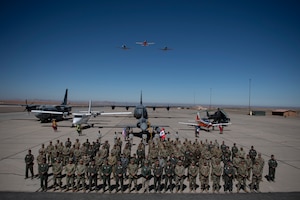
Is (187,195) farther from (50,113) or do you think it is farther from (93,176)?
(50,113)

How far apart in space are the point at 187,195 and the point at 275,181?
493cm

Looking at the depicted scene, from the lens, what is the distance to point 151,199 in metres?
7.26

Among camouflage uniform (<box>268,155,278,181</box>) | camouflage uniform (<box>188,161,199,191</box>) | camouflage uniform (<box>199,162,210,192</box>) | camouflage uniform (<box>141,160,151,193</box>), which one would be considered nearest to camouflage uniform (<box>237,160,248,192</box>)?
camouflage uniform (<box>199,162,210,192</box>)

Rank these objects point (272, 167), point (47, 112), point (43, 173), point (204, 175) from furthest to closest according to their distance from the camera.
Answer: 1. point (47, 112)
2. point (272, 167)
3. point (204, 175)
4. point (43, 173)

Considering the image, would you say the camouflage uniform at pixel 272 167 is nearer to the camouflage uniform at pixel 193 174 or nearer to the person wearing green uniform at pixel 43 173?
the camouflage uniform at pixel 193 174

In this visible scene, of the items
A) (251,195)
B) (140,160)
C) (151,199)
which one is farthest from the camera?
(140,160)

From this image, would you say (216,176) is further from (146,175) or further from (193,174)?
(146,175)

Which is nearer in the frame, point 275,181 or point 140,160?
point 275,181

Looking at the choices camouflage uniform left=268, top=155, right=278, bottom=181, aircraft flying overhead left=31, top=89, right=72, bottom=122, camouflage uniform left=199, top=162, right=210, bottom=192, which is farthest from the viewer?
aircraft flying overhead left=31, top=89, right=72, bottom=122

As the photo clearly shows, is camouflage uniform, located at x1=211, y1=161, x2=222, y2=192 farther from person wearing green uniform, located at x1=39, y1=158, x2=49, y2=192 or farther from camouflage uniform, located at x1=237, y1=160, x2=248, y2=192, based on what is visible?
person wearing green uniform, located at x1=39, y1=158, x2=49, y2=192

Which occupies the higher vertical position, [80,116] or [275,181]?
[80,116]

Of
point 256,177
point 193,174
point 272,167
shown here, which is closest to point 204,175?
point 193,174

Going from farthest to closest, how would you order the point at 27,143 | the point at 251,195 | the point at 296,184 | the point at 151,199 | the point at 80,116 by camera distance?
the point at 80,116 < the point at 27,143 < the point at 296,184 < the point at 251,195 < the point at 151,199

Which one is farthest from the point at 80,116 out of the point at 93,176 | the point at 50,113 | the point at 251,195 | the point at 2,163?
the point at 251,195
